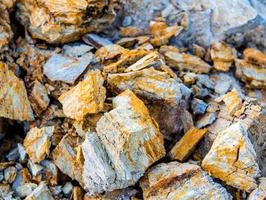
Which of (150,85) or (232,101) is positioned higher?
(150,85)

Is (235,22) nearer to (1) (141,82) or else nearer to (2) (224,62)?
(2) (224,62)

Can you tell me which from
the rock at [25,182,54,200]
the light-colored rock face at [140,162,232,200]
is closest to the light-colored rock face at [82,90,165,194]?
the light-colored rock face at [140,162,232,200]

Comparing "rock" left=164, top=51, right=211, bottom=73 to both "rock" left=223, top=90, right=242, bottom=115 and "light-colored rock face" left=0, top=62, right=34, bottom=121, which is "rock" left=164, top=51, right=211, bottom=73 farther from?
"light-colored rock face" left=0, top=62, right=34, bottom=121

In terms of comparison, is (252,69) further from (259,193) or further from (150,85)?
(259,193)

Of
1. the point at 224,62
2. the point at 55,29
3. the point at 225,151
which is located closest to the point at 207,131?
the point at 225,151

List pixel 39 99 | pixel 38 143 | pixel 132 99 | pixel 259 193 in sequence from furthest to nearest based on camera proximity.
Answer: pixel 39 99
pixel 38 143
pixel 132 99
pixel 259 193

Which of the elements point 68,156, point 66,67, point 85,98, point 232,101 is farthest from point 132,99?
point 232,101
